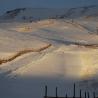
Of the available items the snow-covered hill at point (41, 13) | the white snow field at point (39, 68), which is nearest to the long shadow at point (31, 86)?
the white snow field at point (39, 68)

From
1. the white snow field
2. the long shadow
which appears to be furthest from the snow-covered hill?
the long shadow

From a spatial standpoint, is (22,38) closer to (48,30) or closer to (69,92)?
(48,30)

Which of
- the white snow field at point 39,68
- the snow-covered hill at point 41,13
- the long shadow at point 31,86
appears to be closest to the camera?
the long shadow at point 31,86

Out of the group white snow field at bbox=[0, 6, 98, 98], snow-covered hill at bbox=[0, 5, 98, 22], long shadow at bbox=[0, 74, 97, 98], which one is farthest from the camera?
snow-covered hill at bbox=[0, 5, 98, 22]

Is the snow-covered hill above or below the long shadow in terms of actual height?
above

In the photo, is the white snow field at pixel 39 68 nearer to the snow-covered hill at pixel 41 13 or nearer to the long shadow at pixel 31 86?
the long shadow at pixel 31 86

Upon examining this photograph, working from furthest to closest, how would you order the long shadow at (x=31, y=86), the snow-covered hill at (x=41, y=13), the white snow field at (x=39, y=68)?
the snow-covered hill at (x=41, y=13) → the white snow field at (x=39, y=68) → the long shadow at (x=31, y=86)

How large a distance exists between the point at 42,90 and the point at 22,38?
10593 mm

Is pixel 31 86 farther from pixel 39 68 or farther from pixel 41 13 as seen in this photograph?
pixel 41 13

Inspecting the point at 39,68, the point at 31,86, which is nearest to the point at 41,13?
the point at 39,68

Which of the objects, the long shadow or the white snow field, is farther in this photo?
the white snow field

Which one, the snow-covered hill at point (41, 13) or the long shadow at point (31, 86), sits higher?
the snow-covered hill at point (41, 13)

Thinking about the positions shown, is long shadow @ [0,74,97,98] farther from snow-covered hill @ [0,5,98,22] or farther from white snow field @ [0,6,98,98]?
snow-covered hill @ [0,5,98,22]

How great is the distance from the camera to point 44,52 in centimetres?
1694
